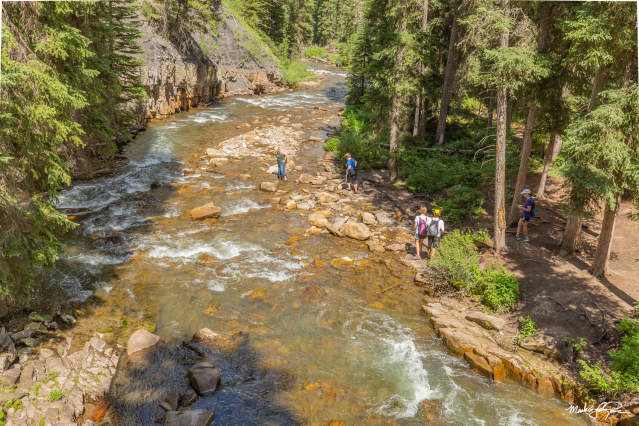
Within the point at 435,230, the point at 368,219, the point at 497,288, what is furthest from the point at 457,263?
the point at 368,219

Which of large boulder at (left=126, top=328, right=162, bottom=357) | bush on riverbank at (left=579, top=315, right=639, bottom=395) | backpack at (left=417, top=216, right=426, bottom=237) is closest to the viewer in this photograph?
bush on riverbank at (left=579, top=315, right=639, bottom=395)

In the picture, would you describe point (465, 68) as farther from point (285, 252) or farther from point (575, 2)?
point (285, 252)

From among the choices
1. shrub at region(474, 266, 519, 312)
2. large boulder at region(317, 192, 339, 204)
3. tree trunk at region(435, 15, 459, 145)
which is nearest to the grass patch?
tree trunk at region(435, 15, 459, 145)

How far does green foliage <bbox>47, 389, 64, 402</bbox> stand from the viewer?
6.68 m

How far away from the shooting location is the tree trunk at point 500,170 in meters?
11.9

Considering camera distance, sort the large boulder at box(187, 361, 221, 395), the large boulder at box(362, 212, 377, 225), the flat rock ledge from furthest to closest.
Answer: the large boulder at box(362, 212, 377, 225) → the flat rock ledge → the large boulder at box(187, 361, 221, 395)

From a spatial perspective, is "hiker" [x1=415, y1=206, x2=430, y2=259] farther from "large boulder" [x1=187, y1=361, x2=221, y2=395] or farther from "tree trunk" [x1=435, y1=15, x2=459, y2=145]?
"tree trunk" [x1=435, y1=15, x2=459, y2=145]

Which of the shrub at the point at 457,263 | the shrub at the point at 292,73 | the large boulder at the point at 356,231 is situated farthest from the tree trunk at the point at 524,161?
the shrub at the point at 292,73

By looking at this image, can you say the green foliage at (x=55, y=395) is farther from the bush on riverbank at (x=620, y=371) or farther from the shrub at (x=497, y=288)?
the shrub at (x=497, y=288)

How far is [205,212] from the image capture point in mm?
15703

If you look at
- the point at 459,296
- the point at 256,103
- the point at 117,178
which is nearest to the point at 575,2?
the point at 459,296

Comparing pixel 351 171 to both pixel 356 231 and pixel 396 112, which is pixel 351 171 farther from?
pixel 356 231

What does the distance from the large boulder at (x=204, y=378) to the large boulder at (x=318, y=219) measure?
842 cm

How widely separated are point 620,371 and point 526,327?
216cm
